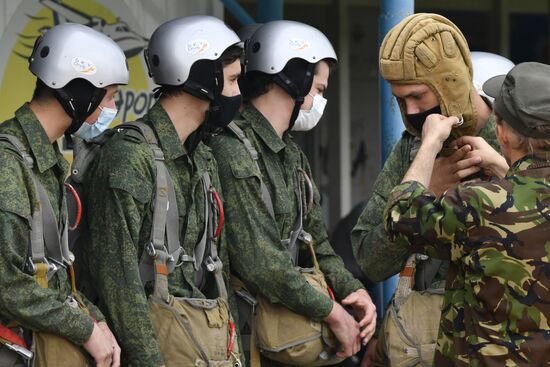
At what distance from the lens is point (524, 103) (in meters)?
3.18

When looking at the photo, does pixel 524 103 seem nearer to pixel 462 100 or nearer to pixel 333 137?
pixel 462 100

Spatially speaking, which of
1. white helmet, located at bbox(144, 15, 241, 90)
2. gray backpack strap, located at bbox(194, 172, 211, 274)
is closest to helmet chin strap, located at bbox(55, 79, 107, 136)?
white helmet, located at bbox(144, 15, 241, 90)

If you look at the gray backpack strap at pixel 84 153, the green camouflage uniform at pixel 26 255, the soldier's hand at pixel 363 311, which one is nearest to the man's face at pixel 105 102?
the gray backpack strap at pixel 84 153

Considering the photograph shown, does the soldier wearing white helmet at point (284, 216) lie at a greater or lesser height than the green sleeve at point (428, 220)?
lesser

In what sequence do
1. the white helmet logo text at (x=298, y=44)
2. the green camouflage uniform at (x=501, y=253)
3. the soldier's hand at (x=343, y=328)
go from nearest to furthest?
the green camouflage uniform at (x=501, y=253), the soldier's hand at (x=343, y=328), the white helmet logo text at (x=298, y=44)

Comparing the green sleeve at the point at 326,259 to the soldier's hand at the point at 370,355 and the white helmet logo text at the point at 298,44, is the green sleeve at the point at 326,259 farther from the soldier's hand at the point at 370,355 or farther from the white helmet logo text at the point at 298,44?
the white helmet logo text at the point at 298,44

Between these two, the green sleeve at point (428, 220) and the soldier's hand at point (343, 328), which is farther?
the soldier's hand at point (343, 328)

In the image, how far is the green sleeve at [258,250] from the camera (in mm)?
4078

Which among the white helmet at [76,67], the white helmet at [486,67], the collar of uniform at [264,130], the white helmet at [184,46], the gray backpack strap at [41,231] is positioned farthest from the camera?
the white helmet at [486,67]

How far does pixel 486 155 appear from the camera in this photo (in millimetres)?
3826

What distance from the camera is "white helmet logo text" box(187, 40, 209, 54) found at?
13.1 ft

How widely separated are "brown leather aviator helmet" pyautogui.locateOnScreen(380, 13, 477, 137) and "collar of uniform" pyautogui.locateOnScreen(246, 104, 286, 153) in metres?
0.58

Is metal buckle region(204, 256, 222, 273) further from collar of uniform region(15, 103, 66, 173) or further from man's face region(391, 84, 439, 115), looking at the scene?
man's face region(391, 84, 439, 115)

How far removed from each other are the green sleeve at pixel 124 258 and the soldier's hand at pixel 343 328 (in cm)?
79
